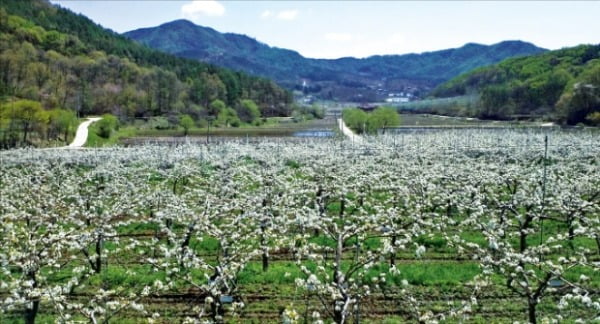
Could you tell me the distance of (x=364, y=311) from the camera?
430 inches

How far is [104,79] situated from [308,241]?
3299 inches

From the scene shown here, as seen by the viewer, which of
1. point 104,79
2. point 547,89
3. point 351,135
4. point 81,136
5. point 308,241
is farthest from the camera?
point 104,79

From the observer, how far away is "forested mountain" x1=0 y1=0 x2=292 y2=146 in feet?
262

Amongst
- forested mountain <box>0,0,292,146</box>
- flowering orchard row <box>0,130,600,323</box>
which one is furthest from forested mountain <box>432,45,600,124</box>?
forested mountain <box>0,0,292,146</box>

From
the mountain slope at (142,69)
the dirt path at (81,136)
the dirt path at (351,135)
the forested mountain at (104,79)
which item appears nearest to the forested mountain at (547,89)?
the dirt path at (351,135)

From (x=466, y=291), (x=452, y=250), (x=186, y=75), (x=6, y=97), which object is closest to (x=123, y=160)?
(x=452, y=250)

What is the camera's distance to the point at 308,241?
625 inches

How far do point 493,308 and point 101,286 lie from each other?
9.40 metres

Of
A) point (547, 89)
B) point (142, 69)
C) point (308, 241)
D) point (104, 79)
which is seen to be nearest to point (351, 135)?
point (547, 89)

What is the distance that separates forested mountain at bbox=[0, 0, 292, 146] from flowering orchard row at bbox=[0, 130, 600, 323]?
148 feet

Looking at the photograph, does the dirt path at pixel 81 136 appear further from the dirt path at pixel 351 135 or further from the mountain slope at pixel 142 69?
the dirt path at pixel 351 135

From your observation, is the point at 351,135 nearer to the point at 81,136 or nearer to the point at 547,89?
the point at 81,136

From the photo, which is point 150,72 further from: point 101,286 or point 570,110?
point 101,286

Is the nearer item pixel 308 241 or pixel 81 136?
pixel 308 241
